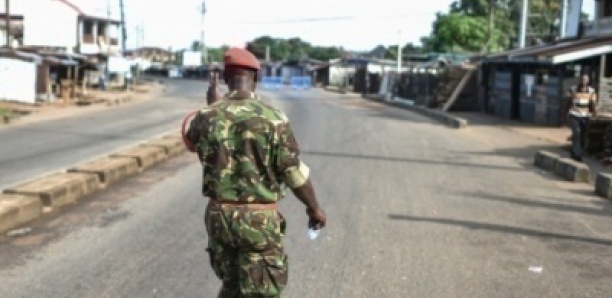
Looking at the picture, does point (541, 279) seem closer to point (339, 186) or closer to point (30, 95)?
point (339, 186)

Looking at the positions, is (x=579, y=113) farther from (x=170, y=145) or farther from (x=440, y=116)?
(x=440, y=116)

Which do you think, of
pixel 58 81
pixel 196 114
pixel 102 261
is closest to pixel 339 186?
pixel 102 261

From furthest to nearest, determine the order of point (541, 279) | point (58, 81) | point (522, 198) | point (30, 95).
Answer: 1. point (58, 81)
2. point (30, 95)
3. point (522, 198)
4. point (541, 279)

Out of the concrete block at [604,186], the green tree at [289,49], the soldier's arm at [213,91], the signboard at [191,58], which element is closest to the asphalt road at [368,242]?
the concrete block at [604,186]

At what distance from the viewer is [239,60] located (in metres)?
3.62

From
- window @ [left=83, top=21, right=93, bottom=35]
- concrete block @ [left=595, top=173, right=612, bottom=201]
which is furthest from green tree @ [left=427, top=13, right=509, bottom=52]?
concrete block @ [left=595, top=173, right=612, bottom=201]

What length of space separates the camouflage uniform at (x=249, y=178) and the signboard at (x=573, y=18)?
29390mm

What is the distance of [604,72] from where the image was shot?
2283 cm

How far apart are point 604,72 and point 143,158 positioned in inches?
610

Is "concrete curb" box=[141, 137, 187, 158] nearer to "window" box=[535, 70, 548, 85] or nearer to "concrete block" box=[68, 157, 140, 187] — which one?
"concrete block" box=[68, 157, 140, 187]

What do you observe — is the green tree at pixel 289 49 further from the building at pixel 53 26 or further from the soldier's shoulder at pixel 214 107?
the soldier's shoulder at pixel 214 107

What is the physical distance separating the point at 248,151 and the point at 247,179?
130mm

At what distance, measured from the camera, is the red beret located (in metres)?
3.62

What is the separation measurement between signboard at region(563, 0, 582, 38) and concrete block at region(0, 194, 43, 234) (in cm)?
2654
